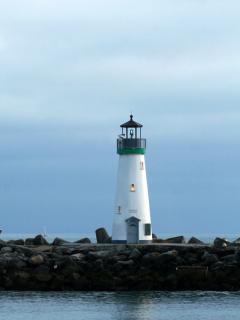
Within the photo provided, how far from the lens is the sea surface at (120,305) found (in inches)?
890

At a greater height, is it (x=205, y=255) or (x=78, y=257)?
(x=205, y=255)

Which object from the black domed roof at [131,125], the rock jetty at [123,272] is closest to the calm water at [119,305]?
the rock jetty at [123,272]

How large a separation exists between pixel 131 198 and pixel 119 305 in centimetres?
712

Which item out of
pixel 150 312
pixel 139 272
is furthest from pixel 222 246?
pixel 150 312

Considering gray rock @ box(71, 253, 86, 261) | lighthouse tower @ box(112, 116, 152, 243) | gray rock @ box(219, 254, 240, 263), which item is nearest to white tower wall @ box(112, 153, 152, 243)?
lighthouse tower @ box(112, 116, 152, 243)

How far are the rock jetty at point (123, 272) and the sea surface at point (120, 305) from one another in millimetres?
339

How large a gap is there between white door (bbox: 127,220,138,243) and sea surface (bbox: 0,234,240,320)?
4960 millimetres

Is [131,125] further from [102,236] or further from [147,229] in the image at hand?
[102,236]

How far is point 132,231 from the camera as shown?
30.0 metres

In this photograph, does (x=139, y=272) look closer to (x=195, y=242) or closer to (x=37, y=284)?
(x=37, y=284)

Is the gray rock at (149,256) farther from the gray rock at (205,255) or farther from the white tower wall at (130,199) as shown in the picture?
the white tower wall at (130,199)

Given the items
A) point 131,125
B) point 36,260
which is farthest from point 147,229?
point 36,260

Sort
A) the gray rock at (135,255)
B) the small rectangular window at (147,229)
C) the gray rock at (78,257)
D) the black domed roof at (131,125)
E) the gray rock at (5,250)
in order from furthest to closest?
the black domed roof at (131,125), the small rectangular window at (147,229), the gray rock at (5,250), the gray rock at (78,257), the gray rock at (135,255)

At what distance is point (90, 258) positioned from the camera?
26984 mm
